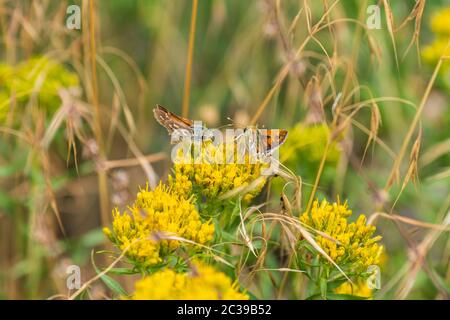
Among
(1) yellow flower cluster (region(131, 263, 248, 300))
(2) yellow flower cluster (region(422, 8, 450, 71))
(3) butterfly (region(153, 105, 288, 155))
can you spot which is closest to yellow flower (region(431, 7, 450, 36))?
(2) yellow flower cluster (region(422, 8, 450, 71))

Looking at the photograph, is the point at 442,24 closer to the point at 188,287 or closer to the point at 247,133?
the point at 247,133

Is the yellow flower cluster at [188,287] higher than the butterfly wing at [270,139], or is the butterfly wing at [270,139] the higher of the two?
the butterfly wing at [270,139]

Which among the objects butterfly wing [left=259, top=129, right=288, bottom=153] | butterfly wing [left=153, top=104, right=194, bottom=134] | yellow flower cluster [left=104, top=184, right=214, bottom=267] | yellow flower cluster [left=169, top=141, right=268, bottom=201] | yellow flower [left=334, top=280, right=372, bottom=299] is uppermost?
butterfly wing [left=153, top=104, right=194, bottom=134]

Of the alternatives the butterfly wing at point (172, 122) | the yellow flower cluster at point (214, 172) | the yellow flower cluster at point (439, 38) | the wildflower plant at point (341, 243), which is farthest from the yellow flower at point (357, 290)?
the yellow flower cluster at point (439, 38)

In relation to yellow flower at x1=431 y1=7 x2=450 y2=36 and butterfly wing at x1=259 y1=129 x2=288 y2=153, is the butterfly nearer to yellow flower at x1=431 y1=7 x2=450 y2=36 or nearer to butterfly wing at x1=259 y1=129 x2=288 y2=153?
butterfly wing at x1=259 y1=129 x2=288 y2=153

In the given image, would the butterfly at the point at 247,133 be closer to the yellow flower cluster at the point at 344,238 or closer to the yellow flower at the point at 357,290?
the yellow flower cluster at the point at 344,238
